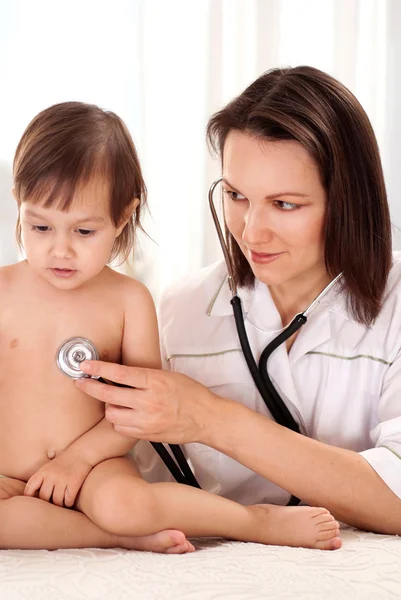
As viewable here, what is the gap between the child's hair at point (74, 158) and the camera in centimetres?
159

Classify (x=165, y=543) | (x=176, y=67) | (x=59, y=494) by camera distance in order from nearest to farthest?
(x=165, y=543) < (x=59, y=494) < (x=176, y=67)

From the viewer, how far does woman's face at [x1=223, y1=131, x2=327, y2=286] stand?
5.44ft

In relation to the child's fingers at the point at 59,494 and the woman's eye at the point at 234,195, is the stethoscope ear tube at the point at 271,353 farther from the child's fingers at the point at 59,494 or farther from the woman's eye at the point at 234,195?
the child's fingers at the point at 59,494

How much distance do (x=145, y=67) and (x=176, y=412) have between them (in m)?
1.41

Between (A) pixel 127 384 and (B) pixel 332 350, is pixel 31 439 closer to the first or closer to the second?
(A) pixel 127 384

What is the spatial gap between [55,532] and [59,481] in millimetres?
107

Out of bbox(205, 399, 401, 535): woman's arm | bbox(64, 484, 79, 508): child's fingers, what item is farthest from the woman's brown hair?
bbox(64, 484, 79, 508): child's fingers

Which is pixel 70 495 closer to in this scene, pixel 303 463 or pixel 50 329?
pixel 50 329

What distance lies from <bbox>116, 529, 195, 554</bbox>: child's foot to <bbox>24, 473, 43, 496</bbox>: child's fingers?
0.22 metres

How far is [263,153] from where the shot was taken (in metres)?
1.67

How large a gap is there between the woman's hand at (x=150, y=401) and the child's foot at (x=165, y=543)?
19cm

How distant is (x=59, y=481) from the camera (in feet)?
5.24

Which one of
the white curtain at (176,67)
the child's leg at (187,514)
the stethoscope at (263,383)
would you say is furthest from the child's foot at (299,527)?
the white curtain at (176,67)

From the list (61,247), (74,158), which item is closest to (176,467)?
(61,247)
